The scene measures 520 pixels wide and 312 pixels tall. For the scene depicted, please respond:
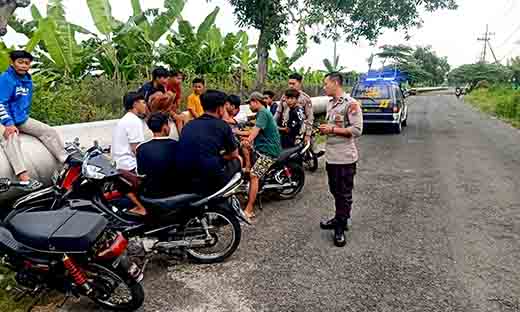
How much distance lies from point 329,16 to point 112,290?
11.2m

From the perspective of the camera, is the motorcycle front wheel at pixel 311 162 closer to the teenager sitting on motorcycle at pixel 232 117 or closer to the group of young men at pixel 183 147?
the teenager sitting on motorcycle at pixel 232 117

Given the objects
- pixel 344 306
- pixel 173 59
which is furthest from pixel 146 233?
pixel 173 59

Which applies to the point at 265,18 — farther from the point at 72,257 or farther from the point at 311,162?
the point at 72,257

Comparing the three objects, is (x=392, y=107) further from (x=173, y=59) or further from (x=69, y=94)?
(x=69, y=94)

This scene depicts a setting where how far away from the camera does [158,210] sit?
4062 mm

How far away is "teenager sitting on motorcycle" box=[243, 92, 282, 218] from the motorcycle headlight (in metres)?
2.13

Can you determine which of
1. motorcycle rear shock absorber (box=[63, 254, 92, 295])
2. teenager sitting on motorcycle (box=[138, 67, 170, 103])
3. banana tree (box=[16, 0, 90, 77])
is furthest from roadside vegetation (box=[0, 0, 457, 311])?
motorcycle rear shock absorber (box=[63, 254, 92, 295])

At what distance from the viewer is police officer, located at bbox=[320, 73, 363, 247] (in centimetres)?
471

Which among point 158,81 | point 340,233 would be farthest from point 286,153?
point 158,81

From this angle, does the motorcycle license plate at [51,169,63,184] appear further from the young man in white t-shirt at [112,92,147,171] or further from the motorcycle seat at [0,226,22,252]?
the motorcycle seat at [0,226,22,252]

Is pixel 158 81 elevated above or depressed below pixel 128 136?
above

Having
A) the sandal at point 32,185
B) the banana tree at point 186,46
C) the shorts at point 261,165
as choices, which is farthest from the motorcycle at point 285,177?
the banana tree at point 186,46

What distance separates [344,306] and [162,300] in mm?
1463

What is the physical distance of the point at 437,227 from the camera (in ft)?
17.5
